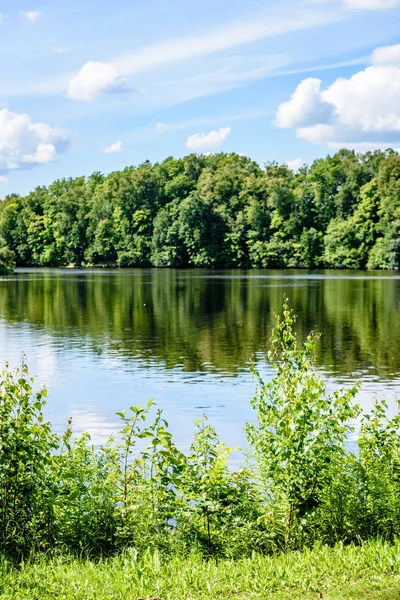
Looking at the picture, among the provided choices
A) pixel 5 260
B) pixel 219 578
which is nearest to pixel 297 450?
pixel 219 578

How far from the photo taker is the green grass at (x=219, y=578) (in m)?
6.68

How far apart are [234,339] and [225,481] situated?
2543 centimetres

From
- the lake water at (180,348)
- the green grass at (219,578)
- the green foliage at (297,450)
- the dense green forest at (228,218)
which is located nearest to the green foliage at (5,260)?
the dense green forest at (228,218)

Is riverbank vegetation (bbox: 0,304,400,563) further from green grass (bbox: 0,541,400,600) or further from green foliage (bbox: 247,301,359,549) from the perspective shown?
green grass (bbox: 0,541,400,600)

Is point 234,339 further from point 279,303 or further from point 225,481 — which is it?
point 225,481

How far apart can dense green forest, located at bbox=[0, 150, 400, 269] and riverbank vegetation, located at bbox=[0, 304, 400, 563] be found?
103944 millimetres

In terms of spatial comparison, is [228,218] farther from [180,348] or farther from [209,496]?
[209,496]

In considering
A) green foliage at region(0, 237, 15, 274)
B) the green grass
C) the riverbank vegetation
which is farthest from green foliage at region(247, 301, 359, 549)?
green foliage at region(0, 237, 15, 274)

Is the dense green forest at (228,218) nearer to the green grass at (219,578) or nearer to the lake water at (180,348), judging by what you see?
the lake water at (180,348)

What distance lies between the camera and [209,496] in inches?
349

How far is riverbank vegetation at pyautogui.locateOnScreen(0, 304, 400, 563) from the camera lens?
8445 millimetres

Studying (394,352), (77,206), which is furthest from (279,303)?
(77,206)

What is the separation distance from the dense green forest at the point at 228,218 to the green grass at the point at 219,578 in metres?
106

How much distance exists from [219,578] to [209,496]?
1.83 metres
